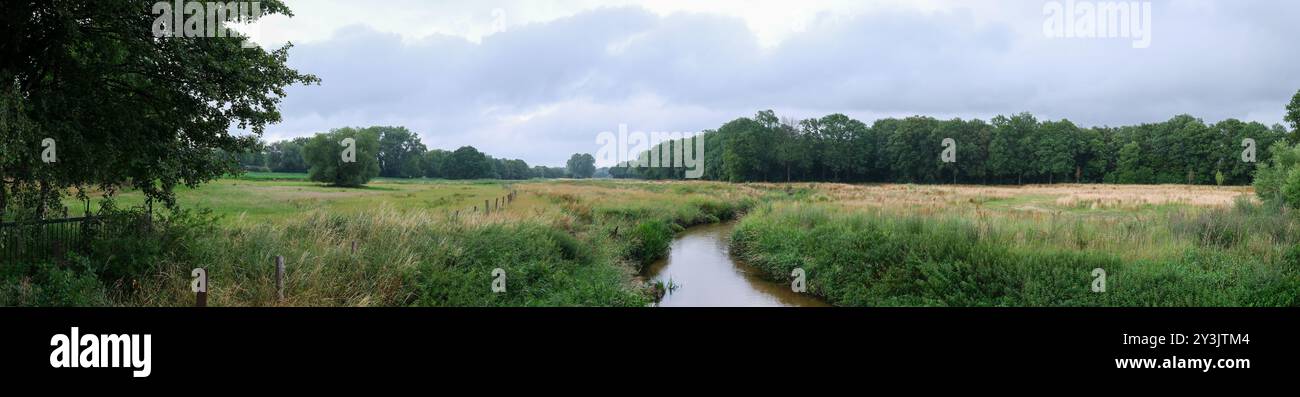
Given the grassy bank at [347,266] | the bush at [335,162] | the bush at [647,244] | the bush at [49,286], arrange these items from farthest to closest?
1. the bush at [335,162]
2. the bush at [647,244]
3. the grassy bank at [347,266]
4. the bush at [49,286]

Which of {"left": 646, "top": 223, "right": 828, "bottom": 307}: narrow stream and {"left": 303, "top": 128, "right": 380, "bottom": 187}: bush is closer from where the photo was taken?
{"left": 646, "top": 223, "right": 828, "bottom": 307}: narrow stream

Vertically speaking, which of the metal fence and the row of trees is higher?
the row of trees

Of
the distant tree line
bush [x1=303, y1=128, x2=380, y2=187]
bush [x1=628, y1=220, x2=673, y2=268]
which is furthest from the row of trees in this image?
bush [x1=628, y1=220, x2=673, y2=268]

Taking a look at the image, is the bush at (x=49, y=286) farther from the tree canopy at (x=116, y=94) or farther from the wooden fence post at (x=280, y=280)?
the wooden fence post at (x=280, y=280)

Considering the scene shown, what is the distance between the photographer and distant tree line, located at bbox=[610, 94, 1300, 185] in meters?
85.1

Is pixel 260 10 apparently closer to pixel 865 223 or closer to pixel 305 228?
pixel 305 228

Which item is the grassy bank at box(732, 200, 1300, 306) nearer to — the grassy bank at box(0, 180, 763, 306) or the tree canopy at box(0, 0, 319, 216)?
the grassy bank at box(0, 180, 763, 306)

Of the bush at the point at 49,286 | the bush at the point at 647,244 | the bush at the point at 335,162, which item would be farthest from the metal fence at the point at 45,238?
the bush at the point at 335,162

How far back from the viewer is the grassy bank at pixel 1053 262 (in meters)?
11.0

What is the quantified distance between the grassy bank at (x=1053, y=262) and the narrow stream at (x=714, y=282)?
3.14ft

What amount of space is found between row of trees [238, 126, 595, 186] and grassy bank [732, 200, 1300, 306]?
253ft

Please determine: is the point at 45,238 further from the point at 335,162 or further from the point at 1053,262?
the point at 335,162

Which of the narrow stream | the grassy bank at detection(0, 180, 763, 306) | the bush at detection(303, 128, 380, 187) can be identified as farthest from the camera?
the bush at detection(303, 128, 380, 187)
